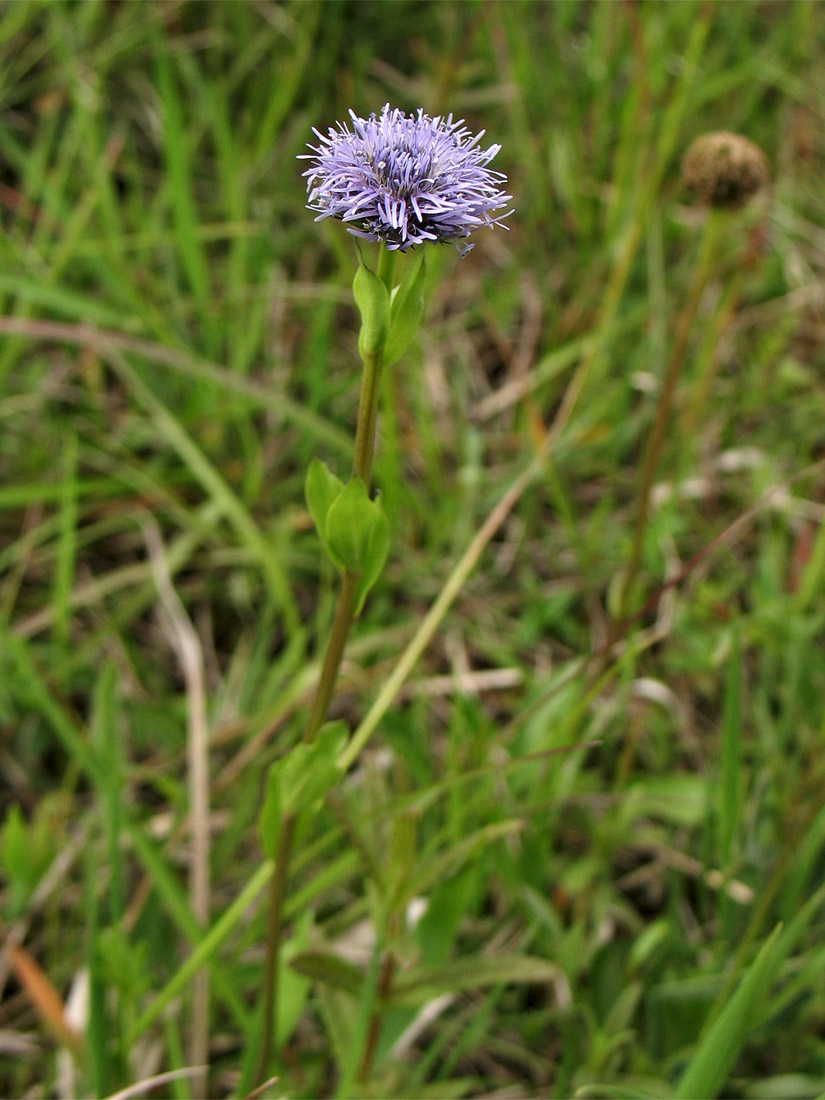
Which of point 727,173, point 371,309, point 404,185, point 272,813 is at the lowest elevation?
point 272,813

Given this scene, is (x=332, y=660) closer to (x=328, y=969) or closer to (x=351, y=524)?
(x=351, y=524)

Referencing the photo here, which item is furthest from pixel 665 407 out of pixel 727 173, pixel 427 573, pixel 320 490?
pixel 320 490

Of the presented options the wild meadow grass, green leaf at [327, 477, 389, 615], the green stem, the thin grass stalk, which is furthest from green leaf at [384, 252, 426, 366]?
the thin grass stalk

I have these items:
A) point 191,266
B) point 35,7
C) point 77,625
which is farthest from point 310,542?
point 35,7

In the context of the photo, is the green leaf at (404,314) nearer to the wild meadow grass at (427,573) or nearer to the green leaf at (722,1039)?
the wild meadow grass at (427,573)

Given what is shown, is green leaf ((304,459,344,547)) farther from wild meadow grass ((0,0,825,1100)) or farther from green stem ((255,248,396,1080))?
wild meadow grass ((0,0,825,1100))

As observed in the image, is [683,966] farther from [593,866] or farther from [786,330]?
[786,330]

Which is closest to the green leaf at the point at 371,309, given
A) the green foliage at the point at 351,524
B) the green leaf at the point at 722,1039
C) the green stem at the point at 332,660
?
the green stem at the point at 332,660
